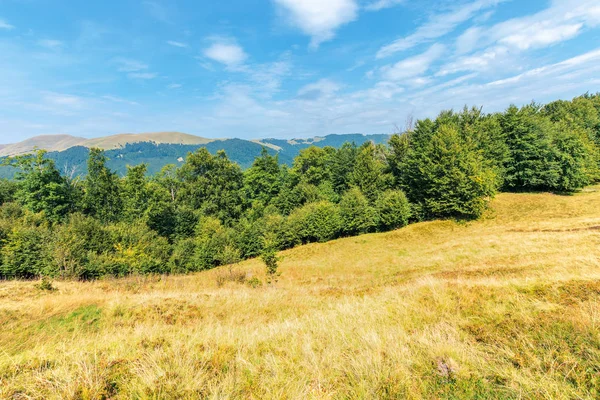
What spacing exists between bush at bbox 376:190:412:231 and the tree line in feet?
0.52

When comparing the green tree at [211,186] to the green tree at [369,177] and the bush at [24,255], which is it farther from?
the green tree at [369,177]

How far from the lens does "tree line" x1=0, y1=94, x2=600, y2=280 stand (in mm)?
29750

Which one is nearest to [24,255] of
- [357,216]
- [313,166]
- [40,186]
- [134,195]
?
[40,186]

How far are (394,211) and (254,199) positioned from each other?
30.1 m

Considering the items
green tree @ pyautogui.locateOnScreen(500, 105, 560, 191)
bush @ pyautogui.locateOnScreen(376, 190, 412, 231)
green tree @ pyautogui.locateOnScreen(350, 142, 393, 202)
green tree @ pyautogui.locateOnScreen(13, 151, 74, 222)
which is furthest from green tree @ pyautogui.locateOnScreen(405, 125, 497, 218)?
green tree @ pyautogui.locateOnScreen(13, 151, 74, 222)

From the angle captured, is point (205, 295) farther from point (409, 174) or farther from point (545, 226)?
point (409, 174)

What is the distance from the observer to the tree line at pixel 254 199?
29750 millimetres

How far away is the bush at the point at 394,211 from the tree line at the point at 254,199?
0.16 m

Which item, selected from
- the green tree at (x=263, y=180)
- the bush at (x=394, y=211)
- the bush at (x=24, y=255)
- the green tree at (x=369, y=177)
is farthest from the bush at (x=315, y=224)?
the bush at (x=24, y=255)

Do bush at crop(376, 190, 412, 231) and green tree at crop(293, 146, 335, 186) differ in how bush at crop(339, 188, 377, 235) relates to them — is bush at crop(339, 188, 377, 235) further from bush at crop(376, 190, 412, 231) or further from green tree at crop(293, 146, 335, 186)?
green tree at crop(293, 146, 335, 186)

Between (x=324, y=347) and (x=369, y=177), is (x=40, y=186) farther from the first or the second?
(x=369, y=177)

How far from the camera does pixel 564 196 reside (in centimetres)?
3816

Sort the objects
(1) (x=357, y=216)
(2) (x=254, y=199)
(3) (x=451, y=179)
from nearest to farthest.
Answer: (3) (x=451, y=179) < (1) (x=357, y=216) < (2) (x=254, y=199)

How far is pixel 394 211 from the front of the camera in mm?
38031
